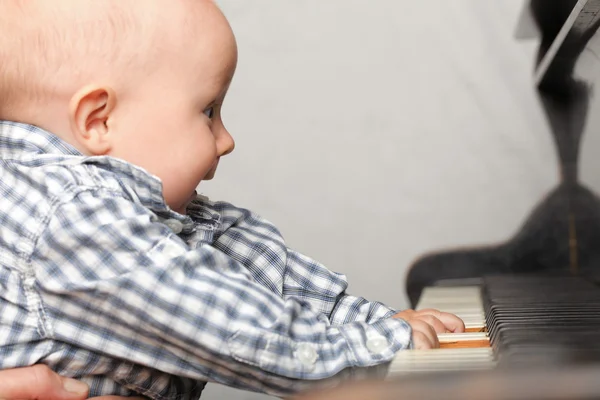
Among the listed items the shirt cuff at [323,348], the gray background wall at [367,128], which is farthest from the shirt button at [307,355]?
the gray background wall at [367,128]

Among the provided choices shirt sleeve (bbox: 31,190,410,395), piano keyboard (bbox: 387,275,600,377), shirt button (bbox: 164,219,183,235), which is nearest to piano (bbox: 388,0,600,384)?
piano keyboard (bbox: 387,275,600,377)

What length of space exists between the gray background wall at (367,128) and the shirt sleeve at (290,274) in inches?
48.9

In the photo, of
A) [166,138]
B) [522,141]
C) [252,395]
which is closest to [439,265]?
[522,141]

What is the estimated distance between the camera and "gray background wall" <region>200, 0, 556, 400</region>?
2291mm

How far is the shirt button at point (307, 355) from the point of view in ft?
2.56

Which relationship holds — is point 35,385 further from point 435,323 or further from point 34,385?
point 435,323

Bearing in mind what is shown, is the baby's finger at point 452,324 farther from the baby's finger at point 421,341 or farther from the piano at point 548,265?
the baby's finger at point 421,341

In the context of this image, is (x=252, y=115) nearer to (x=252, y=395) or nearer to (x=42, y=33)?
(x=252, y=395)

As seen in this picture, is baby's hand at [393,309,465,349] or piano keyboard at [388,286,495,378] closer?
piano keyboard at [388,286,495,378]

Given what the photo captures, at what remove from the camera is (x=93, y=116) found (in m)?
0.87

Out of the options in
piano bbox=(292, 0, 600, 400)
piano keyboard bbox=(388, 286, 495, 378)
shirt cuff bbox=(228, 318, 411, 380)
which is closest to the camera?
piano bbox=(292, 0, 600, 400)

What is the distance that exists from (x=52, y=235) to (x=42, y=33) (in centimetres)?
21

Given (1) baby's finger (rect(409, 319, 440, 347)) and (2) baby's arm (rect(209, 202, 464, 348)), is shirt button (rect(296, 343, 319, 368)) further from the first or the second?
(2) baby's arm (rect(209, 202, 464, 348))

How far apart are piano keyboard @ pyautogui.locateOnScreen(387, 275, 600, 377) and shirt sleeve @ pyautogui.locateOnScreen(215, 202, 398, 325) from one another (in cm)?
14
